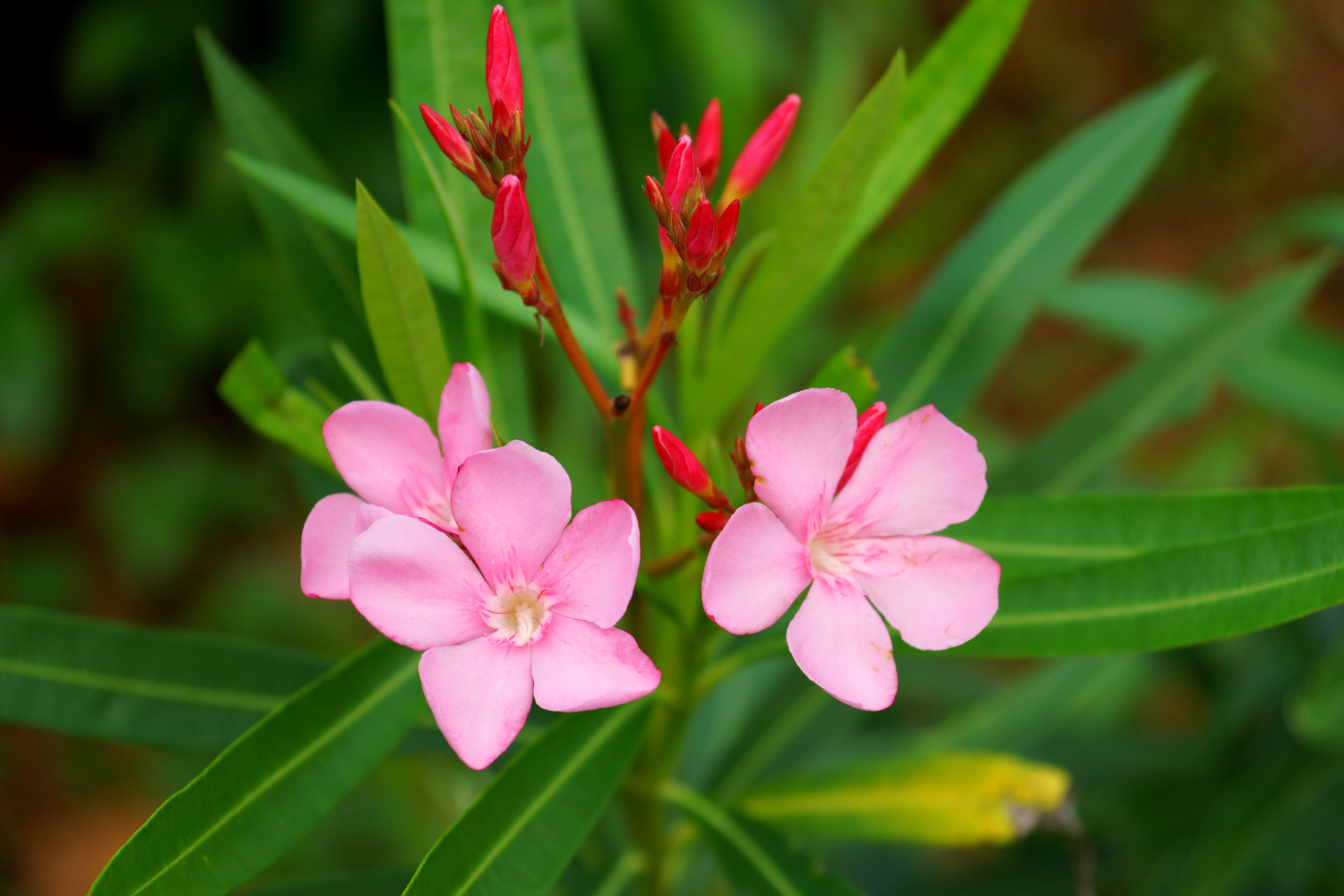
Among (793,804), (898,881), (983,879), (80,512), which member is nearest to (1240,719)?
(983,879)

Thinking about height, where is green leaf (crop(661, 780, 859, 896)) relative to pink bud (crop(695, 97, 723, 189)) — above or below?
below

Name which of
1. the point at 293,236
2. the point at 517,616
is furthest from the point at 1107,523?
the point at 293,236

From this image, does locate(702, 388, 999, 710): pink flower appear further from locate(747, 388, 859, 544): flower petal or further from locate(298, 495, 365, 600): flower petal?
locate(298, 495, 365, 600): flower petal

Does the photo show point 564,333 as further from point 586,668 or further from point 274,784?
point 274,784

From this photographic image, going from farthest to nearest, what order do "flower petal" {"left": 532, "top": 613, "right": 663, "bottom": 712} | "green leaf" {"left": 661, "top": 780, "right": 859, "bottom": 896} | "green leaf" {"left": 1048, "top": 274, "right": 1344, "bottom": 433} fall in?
"green leaf" {"left": 1048, "top": 274, "right": 1344, "bottom": 433} → "green leaf" {"left": 661, "top": 780, "right": 859, "bottom": 896} → "flower petal" {"left": 532, "top": 613, "right": 663, "bottom": 712}

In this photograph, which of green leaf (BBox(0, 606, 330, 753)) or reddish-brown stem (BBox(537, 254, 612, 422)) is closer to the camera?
reddish-brown stem (BBox(537, 254, 612, 422))

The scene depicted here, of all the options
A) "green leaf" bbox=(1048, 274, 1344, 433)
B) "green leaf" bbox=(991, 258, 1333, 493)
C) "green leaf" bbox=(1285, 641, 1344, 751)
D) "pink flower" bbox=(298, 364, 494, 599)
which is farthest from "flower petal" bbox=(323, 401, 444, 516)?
"green leaf" bbox=(1048, 274, 1344, 433)
